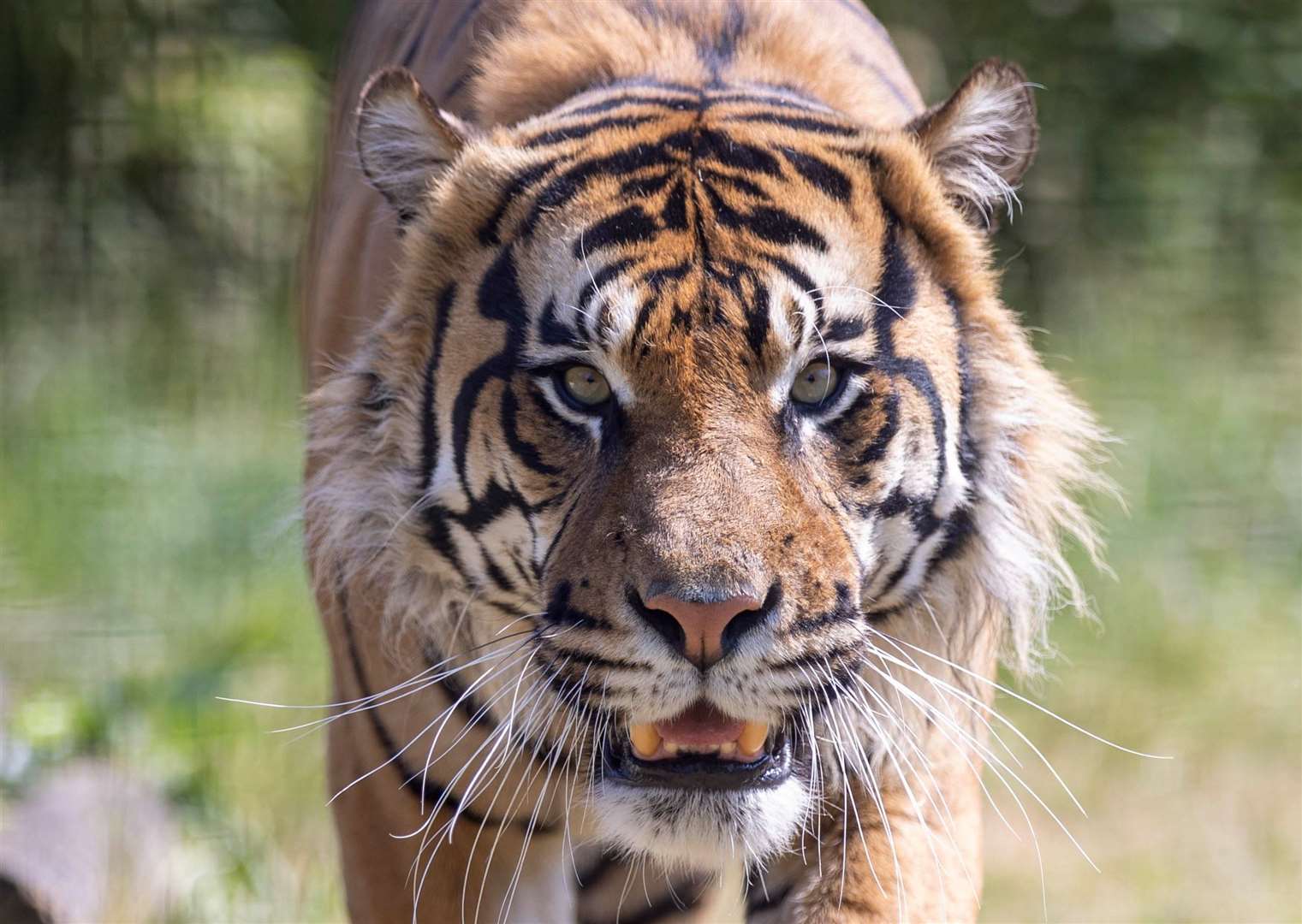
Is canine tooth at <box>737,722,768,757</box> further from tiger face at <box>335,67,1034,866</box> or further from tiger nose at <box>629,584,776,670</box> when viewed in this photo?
tiger nose at <box>629,584,776,670</box>

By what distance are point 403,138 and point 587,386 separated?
365 millimetres

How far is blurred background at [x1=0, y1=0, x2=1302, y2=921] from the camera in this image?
2.89 meters

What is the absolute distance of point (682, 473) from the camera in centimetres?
142

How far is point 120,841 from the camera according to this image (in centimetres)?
228

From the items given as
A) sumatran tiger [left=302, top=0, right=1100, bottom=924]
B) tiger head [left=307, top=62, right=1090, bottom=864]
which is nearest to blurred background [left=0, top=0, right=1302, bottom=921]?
sumatran tiger [left=302, top=0, right=1100, bottom=924]

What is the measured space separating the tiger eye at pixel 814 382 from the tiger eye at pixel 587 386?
177mm

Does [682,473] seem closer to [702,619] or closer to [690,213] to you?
[702,619]

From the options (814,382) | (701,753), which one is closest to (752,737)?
(701,753)

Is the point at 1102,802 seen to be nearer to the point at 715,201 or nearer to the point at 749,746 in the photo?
the point at 749,746

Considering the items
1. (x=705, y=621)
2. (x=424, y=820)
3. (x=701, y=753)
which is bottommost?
(x=424, y=820)

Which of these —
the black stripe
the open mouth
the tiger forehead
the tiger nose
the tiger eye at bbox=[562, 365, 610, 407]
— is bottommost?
the open mouth

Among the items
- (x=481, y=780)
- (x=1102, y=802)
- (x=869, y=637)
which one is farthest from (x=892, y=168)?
(x=1102, y=802)

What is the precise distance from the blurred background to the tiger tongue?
49.5 inches

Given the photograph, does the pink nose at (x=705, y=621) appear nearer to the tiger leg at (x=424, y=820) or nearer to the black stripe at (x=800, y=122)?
the tiger leg at (x=424, y=820)
